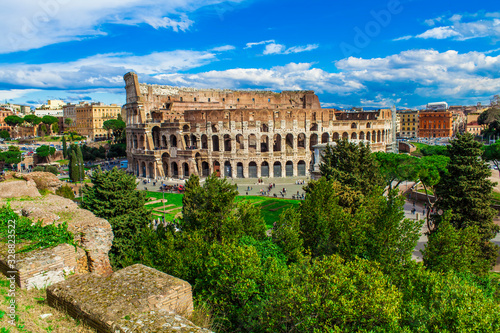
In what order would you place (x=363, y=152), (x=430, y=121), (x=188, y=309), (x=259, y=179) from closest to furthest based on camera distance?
(x=188, y=309)
(x=363, y=152)
(x=259, y=179)
(x=430, y=121)

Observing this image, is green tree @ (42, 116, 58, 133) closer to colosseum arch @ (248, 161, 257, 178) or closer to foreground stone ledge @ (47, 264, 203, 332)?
colosseum arch @ (248, 161, 257, 178)

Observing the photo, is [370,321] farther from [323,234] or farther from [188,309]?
[323,234]

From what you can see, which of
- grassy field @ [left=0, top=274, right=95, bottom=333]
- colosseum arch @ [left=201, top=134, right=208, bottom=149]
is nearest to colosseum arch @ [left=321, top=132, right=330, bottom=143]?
colosseum arch @ [left=201, top=134, right=208, bottom=149]

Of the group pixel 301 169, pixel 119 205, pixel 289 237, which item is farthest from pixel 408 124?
pixel 119 205

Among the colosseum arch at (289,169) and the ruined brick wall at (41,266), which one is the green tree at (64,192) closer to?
the ruined brick wall at (41,266)

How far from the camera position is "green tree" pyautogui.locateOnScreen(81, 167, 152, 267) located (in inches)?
799

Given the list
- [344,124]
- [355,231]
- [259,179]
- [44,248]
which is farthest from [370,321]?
[344,124]

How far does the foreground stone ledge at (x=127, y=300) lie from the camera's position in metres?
7.16

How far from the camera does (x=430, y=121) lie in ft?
399

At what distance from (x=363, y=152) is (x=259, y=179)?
30.1m

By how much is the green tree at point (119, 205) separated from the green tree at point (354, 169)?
1363 cm

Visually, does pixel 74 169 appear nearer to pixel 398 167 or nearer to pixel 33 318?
pixel 398 167

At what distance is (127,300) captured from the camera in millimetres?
8016

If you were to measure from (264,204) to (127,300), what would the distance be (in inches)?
1313
